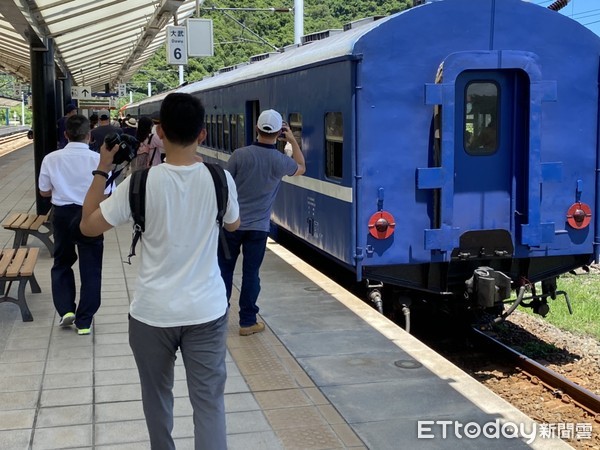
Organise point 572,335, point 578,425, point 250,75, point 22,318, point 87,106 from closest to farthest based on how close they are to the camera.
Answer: point 578,425, point 22,318, point 572,335, point 250,75, point 87,106

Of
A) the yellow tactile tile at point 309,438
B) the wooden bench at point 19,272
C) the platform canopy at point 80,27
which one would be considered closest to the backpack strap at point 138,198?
the yellow tactile tile at point 309,438

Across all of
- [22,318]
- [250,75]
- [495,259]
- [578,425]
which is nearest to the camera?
[578,425]

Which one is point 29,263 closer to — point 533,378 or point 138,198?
point 138,198

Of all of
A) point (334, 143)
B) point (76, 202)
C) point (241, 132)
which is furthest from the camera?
point (241, 132)

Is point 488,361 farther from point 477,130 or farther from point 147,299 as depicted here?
point 147,299

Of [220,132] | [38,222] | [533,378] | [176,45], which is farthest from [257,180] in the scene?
[176,45]

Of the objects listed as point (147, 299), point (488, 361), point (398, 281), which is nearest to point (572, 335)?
point (488, 361)

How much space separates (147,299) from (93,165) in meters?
3.36

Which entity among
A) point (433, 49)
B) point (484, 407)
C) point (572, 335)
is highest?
point (433, 49)

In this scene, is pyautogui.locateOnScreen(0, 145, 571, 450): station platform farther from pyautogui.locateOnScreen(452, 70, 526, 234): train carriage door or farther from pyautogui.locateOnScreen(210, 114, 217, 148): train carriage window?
pyautogui.locateOnScreen(210, 114, 217, 148): train carriage window

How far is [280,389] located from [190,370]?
1993mm

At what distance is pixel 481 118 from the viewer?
7.46m

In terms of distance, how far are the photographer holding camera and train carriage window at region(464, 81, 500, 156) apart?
10.8 ft

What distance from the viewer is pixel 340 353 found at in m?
6.23
